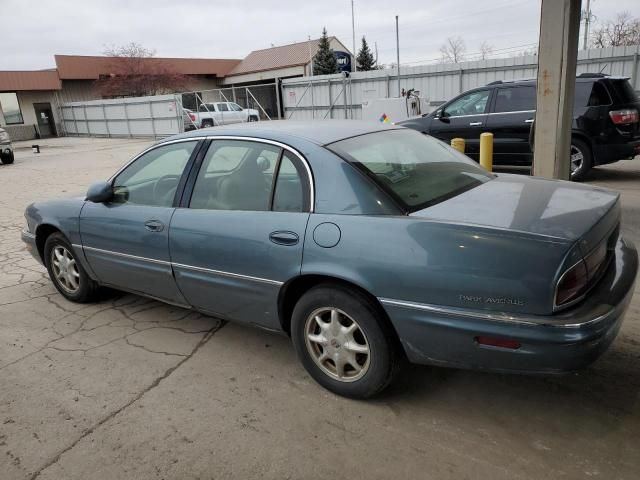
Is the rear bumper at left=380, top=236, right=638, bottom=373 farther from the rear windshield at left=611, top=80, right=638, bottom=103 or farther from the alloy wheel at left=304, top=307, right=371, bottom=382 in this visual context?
the rear windshield at left=611, top=80, right=638, bottom=103

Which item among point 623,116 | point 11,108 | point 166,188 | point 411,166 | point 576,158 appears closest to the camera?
point 411,166

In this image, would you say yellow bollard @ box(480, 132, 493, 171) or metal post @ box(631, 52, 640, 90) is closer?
yellow bollard @ box(480, 132, 493, 171)

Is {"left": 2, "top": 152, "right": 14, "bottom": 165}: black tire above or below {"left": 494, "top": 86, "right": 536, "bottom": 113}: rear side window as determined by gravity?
below

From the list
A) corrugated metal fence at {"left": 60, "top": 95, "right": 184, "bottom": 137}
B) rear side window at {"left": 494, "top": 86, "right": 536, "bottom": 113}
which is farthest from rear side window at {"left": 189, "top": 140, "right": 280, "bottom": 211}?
corrugated metal fence at {"left": 60, "top": 95, "right": 184, "bottom": 137}

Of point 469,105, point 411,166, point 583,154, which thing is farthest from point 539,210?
point 469,105

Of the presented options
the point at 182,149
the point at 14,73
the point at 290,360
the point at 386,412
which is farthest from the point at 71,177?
the point at 14,73

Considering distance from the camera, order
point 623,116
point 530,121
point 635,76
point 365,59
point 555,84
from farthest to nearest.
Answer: point 365,59, point 635,76, point 530,121, point 623,116, point 555,84

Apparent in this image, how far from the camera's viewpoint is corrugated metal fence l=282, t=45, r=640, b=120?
14.2 m

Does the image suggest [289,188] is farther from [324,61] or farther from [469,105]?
[324,61]

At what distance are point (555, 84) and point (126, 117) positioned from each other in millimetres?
28542

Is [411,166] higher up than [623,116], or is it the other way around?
[411,166]

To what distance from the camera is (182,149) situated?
366 cm

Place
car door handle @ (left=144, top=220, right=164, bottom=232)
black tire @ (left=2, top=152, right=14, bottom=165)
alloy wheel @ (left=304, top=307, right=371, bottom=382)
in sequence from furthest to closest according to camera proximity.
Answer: black tire @ (left=2, top=152, right=14, bottom=165) < car door handle @ (left=144, top=220, right=164, bottom=232) < alloy wheel @ (left=304, top=307, right=371, bottom=382)

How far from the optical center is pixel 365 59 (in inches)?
2297
